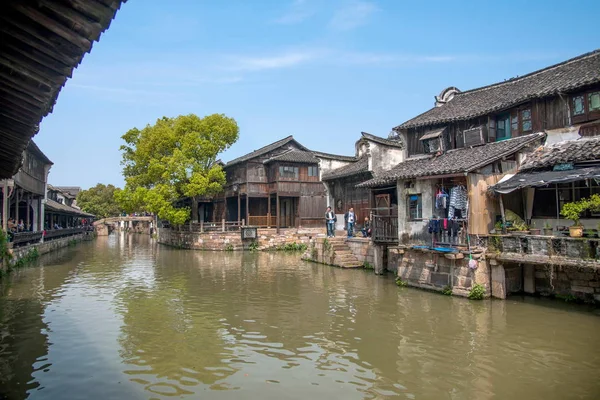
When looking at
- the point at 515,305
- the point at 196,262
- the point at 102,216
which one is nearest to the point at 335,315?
the point at 515,305

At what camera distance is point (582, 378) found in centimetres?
789

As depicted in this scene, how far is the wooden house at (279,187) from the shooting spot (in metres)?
35.6

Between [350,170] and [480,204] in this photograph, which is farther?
[350,170]

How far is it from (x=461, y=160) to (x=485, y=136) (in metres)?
2.26

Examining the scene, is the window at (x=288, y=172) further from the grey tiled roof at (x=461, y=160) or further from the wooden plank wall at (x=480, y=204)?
the wooden plank wall at (x=480, y=204)

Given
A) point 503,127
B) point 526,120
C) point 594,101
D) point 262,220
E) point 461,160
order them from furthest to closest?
point 262,220, point 503,127, point 526,120, point 461,160, point 594,101

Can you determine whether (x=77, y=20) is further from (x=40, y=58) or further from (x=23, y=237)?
(x=23, y=237)

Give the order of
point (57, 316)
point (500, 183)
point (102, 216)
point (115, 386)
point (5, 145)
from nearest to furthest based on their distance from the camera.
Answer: point (115, 386) → point (5, 145) → point (57, 316) → point (500, 183) → point (102, 216)

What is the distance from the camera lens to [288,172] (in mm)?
35750

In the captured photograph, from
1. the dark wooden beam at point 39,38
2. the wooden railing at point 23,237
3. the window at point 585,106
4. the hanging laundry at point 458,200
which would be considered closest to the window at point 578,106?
the window at point 585,106

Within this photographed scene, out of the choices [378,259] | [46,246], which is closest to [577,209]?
[378,259]

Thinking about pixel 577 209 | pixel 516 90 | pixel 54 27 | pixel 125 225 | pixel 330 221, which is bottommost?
pixel 125 225

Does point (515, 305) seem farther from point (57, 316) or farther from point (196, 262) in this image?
point (196, 262)

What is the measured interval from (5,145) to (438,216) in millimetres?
13835
